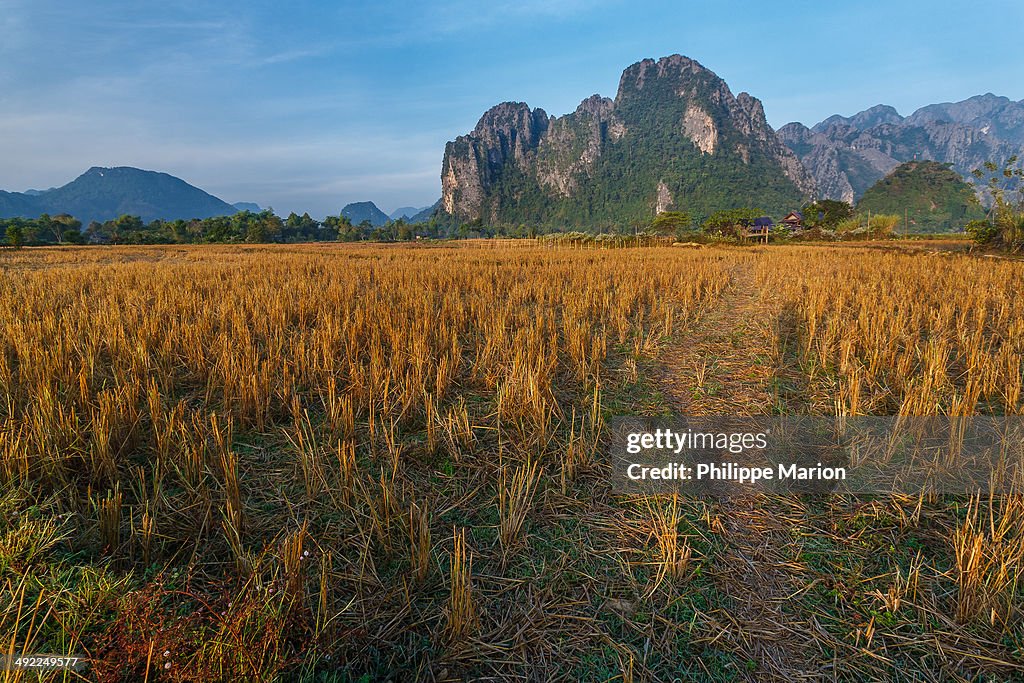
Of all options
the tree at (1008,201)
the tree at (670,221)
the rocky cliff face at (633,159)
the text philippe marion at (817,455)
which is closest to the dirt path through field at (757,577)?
the text philippe marion at (817,455)

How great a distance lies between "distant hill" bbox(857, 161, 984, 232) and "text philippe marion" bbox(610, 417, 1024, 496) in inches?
4322

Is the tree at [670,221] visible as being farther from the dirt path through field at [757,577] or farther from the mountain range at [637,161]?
the mountain range at [637,161]

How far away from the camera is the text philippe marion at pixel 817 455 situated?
2039mm

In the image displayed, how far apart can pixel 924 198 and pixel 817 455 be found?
128 m

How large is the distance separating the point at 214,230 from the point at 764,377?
81.4m

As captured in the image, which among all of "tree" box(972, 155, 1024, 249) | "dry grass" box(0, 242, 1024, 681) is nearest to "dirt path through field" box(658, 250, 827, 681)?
"dry grass" box(0, 242, 1024, 681)

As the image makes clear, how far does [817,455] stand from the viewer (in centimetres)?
232

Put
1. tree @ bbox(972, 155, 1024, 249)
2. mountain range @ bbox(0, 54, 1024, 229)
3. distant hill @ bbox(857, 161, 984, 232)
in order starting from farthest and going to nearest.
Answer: mountain range @ bbox(0, 54, 1024, 229)
distant hill @ bbox(857, 161, 984, 232)
tree @ bbox(972, 155, 1024, 249)

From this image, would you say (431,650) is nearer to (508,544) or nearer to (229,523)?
(508,544)

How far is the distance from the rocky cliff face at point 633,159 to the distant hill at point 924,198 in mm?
16981

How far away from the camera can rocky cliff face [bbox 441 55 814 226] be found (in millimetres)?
116875

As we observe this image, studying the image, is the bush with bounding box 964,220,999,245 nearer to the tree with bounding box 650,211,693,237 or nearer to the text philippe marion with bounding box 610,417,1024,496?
the text philippe marion with bounding box 610,417,1024,496

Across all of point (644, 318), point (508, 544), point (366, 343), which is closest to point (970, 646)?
point (508, 544)

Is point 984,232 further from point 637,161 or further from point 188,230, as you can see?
point 637,161
